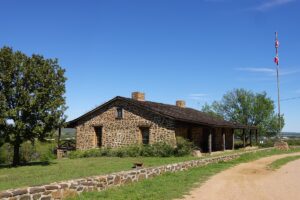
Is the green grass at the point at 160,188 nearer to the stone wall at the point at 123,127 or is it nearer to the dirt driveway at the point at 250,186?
the dirt driveway at the point at 250,186

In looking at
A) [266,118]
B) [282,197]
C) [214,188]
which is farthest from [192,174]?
[266,118]

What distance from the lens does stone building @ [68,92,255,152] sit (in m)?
27.0

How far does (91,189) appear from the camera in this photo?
11.2m

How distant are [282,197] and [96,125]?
69.3 feet

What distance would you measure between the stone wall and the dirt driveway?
9.43 meters

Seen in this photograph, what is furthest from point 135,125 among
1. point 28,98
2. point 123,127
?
point 28,98

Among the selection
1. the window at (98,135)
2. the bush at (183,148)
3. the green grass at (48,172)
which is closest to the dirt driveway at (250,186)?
the green grass at (48,172)

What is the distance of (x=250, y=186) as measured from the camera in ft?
43.4

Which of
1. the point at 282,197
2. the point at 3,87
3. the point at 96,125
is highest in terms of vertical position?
the point at 3,87

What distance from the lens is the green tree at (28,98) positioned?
20.6 metres

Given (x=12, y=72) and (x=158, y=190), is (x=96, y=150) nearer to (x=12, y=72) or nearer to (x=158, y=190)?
(x=12, y=72)

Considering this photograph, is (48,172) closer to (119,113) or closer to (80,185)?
(80,185)

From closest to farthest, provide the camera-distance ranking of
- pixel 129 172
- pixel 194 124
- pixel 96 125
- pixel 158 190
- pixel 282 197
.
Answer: pixel 282 197, pixel 158 190, pixel 129 172, pixel 194 124, pixel 96 125

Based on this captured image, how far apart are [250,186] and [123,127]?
55.3ft
